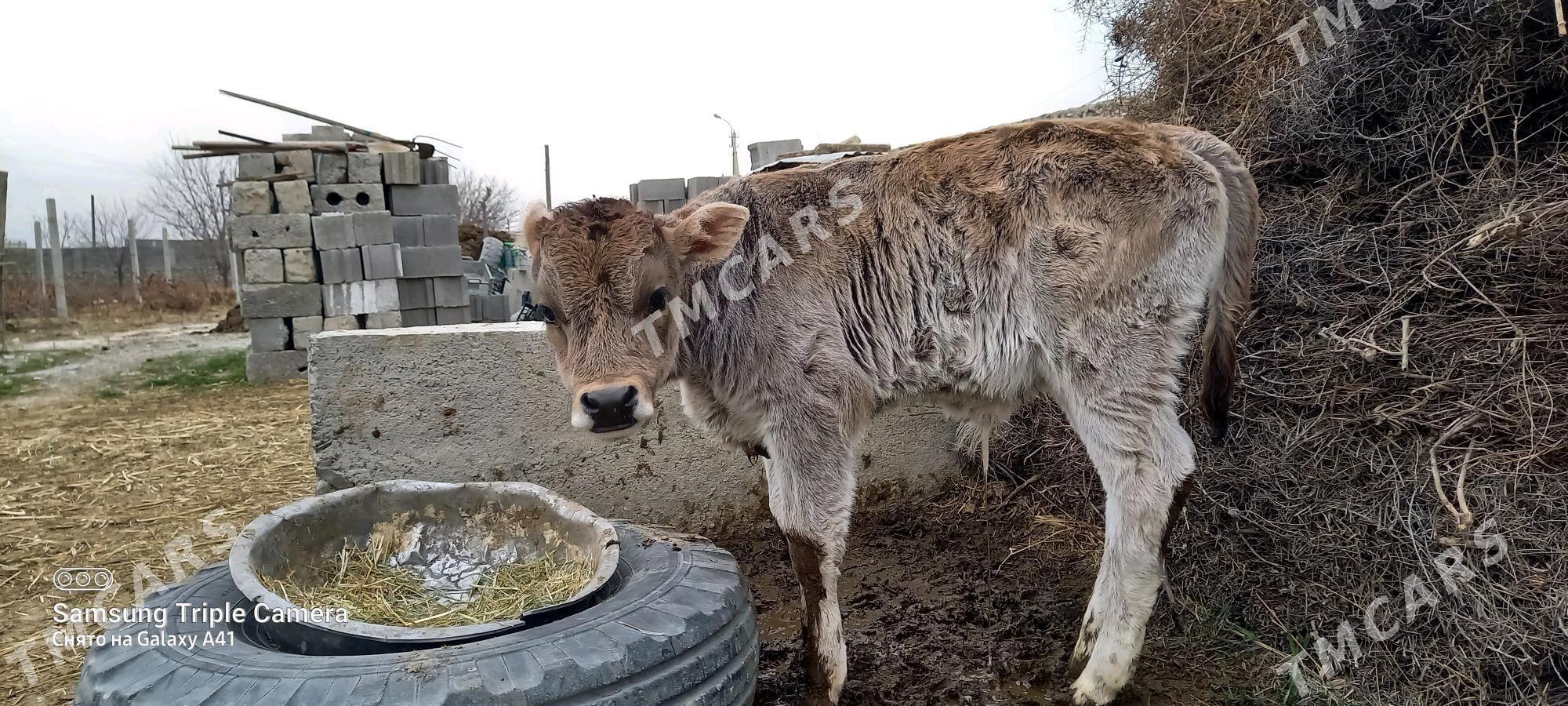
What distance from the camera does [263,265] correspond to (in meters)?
12.1

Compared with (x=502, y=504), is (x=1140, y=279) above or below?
above

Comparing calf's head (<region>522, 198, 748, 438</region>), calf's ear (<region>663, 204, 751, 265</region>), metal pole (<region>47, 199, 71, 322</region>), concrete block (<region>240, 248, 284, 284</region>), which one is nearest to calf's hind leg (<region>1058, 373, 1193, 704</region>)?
calf's ear (<region>663, 204, 751, 265</region>)

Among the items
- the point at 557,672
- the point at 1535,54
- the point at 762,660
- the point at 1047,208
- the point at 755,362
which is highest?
the point at 1535,54

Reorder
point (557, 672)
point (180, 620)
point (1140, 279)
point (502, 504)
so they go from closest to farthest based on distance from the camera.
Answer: point (557, 672) → point (180, 620) → point (1140, 279) → point (502, 504)

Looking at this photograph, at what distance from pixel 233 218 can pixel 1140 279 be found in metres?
12.9

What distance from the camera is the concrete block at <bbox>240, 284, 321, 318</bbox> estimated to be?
12.0 metres

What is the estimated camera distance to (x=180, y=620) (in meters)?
2.60

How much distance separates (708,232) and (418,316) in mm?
11356

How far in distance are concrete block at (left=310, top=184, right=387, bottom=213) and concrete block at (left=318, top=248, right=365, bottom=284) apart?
67 centimetres

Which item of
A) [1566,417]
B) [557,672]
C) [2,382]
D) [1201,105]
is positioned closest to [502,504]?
[557,672]

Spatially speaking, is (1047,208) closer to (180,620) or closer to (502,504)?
(502,504)

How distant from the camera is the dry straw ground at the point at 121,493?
4.14 metres

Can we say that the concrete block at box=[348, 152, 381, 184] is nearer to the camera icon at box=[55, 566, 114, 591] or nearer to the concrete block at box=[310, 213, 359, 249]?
the concrete block at box=[310, 213, 359, 249]

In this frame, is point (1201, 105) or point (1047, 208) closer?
point (1047, 208)
